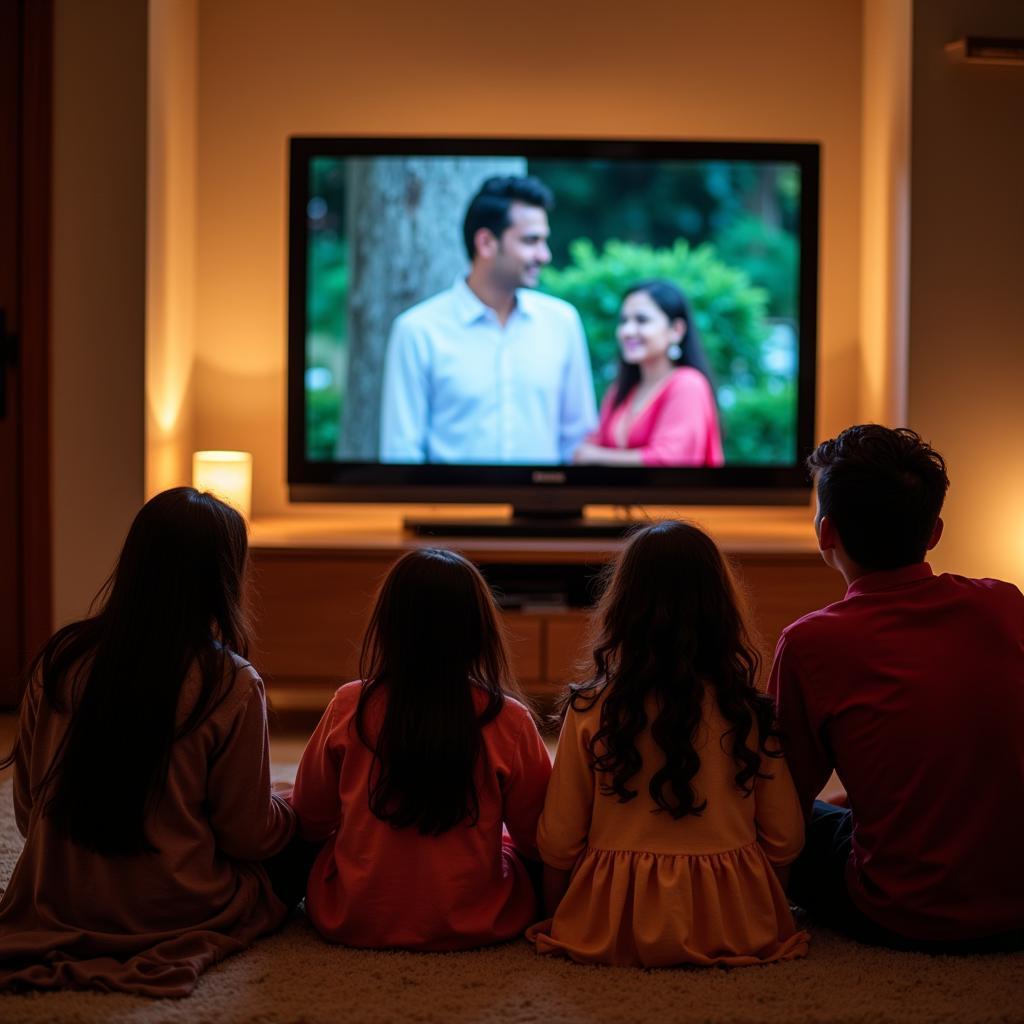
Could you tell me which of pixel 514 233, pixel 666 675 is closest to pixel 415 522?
pixel 514 233

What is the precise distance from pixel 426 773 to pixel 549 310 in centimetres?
235

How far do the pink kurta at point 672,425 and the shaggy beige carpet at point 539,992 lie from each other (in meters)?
2.26

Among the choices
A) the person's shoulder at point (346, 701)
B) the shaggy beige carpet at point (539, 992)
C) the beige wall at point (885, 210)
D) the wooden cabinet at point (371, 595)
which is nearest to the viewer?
the shaggy beige carpet at point (539, 992)

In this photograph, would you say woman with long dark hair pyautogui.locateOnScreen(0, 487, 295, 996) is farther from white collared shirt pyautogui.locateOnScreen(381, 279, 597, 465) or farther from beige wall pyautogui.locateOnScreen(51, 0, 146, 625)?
white collared shirt pyautogui.locateOnScreen(381, 279, 597, 465)

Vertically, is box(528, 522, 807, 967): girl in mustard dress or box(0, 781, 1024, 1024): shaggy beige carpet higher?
box(528, 522, 807, 967): girl in mustard dress

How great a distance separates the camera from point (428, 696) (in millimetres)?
2016

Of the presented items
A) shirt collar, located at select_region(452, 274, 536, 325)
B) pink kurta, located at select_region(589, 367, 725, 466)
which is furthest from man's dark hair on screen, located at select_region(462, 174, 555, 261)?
pink kurta, located at select_region(589, 367, 725, 466)

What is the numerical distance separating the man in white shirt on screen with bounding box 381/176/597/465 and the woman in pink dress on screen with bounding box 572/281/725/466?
78 millimetres

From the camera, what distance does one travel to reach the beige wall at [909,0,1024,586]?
396 centimetres

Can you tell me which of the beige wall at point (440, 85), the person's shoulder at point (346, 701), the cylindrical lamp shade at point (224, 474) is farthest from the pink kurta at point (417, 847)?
the beige wall at point (440, 85)

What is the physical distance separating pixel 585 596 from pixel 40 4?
2264 millimetres

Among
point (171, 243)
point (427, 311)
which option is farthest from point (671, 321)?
point (171, 243)

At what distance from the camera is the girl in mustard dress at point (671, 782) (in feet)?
6.40

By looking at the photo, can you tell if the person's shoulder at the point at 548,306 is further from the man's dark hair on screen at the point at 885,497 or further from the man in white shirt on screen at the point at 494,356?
the man's dark hair on screen at the point at 885,497
